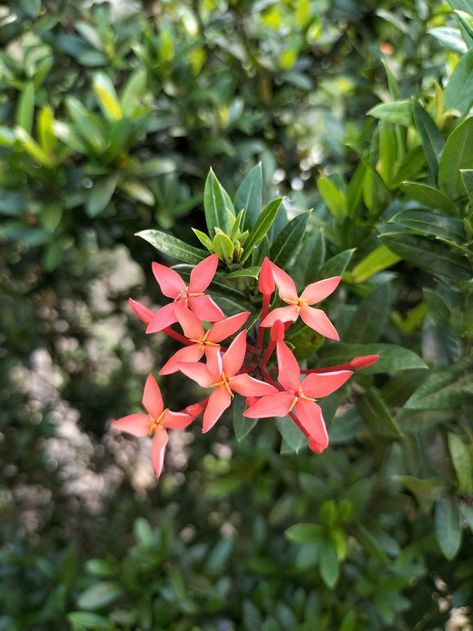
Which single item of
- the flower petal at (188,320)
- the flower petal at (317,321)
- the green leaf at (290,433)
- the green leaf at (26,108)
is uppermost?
the green leaf at (26,108)

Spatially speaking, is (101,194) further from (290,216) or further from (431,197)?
(431,197)

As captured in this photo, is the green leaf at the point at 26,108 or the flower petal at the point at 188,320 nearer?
the flower petal at the point at 188,320

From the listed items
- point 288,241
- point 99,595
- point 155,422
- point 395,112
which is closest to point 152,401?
point 155,422

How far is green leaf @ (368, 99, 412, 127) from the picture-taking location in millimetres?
795

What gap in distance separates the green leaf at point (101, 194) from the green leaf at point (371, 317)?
1.47ft

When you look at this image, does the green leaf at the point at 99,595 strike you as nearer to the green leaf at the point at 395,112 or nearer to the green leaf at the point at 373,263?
the green leaf at the point at 373,263

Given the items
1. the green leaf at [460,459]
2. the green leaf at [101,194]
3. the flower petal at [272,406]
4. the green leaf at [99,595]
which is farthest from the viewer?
the green leaf at [99,595]

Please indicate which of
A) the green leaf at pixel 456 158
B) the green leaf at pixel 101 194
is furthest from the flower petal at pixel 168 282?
the green leaf at pixel 101 194

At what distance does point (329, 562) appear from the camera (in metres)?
1.08

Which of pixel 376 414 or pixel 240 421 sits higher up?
pixel 240 421

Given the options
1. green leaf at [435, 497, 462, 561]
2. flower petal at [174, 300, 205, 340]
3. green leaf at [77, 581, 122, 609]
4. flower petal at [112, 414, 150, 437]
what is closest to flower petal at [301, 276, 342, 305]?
flower petal at [174, 300, 205, 340]

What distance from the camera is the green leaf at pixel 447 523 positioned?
932 millimetres

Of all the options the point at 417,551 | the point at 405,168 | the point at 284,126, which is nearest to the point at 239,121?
the point at 284,126

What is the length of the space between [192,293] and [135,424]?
0.16 metres
